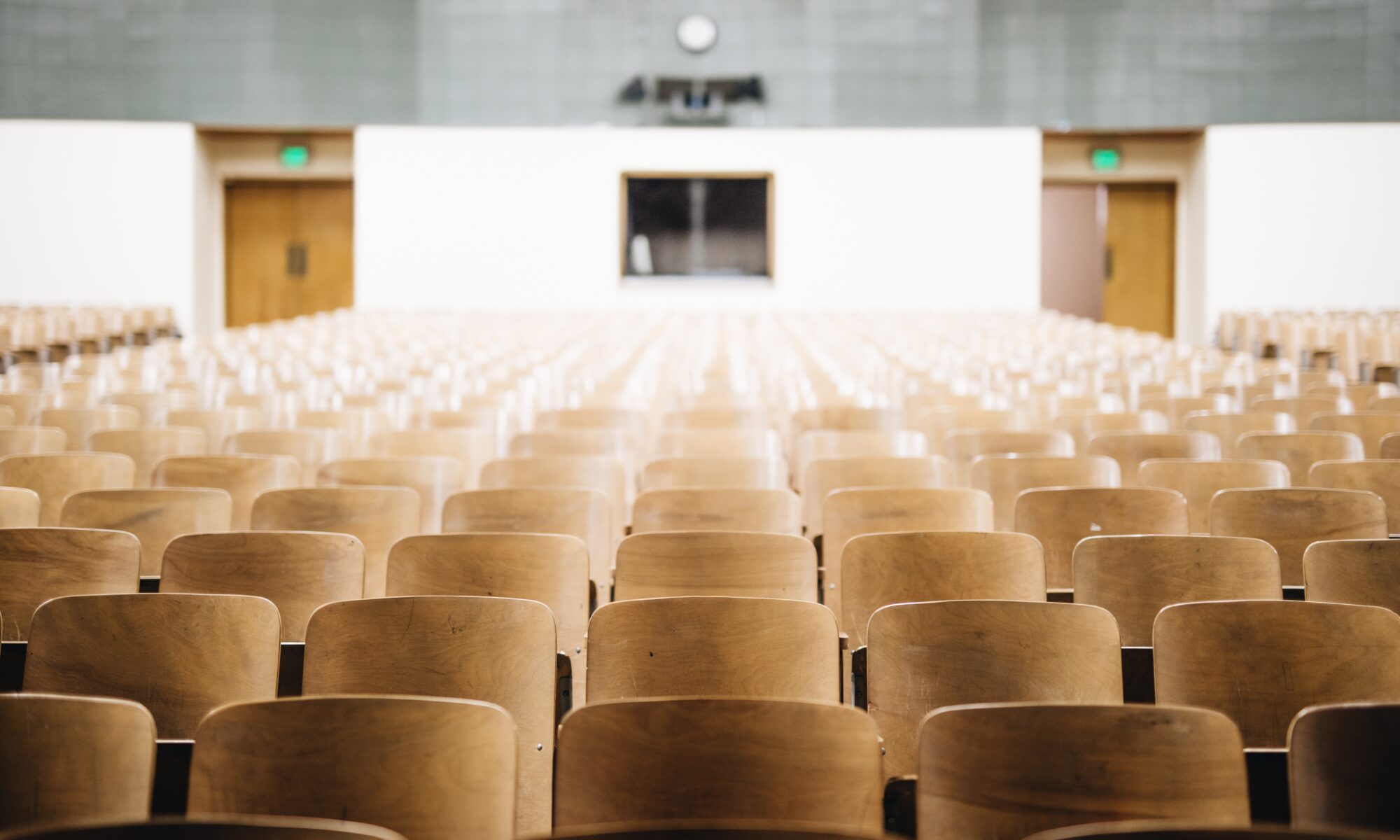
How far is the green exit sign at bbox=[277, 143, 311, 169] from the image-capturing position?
1666cm

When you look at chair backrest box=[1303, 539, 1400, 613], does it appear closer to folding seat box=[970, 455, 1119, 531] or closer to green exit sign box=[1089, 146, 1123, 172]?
folding seat box=[970, 455, 1119, 531]

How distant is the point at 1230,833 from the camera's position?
1240mm

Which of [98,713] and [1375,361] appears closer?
[98,713]

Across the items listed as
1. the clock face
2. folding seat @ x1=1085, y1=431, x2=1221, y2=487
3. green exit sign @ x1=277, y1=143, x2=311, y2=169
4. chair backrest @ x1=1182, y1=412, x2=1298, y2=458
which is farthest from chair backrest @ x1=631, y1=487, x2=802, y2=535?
green exit sign @ x1=277, y1=143, x2=311, y2=169

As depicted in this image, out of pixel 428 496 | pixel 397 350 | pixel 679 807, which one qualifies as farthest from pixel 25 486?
pixel 397 350

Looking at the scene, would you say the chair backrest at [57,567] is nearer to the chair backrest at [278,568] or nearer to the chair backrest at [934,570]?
the chair backrest at [278,568]

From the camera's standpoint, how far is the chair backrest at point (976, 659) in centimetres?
211

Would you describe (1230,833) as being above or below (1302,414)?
below

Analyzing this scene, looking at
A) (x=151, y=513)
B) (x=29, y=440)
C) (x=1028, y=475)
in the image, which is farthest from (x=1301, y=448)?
(x=29, y=440)

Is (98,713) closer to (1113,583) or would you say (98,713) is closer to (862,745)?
(862,745)

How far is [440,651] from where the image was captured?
215 cm

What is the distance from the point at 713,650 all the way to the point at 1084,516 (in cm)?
153

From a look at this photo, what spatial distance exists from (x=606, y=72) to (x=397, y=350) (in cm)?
845

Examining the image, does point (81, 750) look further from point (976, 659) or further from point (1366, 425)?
point (1366, 425)
